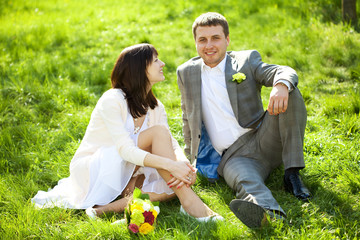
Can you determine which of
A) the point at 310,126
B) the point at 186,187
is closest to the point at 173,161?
the point at 186,187

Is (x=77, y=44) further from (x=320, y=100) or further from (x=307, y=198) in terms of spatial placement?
(x=307, y=198)

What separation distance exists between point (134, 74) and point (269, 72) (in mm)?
1171

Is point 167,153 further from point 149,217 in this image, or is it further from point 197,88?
point 197,88

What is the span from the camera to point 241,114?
3.51 meters

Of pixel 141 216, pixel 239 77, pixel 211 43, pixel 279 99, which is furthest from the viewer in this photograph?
pixel 211 43

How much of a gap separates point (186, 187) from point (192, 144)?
70 cm

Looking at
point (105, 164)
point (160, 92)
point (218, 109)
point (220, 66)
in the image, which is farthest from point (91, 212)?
point (160, 92)

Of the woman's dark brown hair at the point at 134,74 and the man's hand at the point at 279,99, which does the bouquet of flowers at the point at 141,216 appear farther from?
the man's hand at the point at 279,99

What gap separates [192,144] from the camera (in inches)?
146

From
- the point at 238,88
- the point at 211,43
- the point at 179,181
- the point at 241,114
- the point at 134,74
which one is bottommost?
the point at 179,181

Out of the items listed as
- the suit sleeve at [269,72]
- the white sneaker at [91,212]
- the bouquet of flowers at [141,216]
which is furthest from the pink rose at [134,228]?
the suit sleeve at [269,72]

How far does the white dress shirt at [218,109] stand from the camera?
3.59 metres

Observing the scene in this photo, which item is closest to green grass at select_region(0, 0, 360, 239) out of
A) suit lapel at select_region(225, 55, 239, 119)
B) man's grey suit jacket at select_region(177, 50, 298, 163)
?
man's grey suit jacket at select_region(177, 50, 298, 163)

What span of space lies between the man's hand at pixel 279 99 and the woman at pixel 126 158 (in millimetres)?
818
